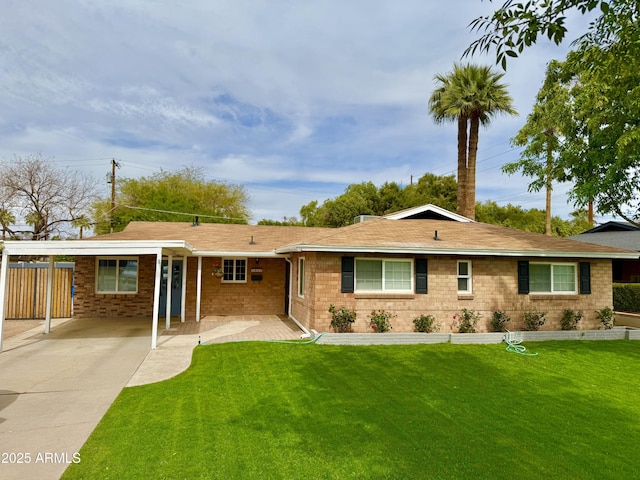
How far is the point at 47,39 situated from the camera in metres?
11.6

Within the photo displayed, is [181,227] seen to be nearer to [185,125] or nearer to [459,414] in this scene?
[185,125]

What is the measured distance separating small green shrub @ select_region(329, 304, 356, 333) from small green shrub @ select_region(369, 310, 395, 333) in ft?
1.98

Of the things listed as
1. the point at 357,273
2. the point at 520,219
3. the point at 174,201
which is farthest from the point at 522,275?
the point at 520,219

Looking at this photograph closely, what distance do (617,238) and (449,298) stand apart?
1862 cm

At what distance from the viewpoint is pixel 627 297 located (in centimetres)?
1881

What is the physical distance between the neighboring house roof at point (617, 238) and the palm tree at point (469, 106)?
846cm

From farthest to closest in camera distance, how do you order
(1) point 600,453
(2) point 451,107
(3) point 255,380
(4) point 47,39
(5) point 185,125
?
(5) point 185,125, (2) point 451,107, (4) point 47,39, (3) point 255,380, (1) point 600,453

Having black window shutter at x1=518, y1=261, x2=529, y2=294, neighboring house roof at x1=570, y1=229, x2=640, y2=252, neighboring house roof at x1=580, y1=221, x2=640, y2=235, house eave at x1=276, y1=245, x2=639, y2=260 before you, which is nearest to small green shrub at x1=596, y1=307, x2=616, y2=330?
house eave at x1=276, y1=245, x2=639, y2=260

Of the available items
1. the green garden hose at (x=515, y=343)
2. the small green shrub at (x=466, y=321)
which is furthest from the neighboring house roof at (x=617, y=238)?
the small green shrub at (x=466, y=321)

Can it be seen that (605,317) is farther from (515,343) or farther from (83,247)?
(83,247)

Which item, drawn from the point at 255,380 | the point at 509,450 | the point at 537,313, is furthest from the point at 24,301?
the point at 537,313

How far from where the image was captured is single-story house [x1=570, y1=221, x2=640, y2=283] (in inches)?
846

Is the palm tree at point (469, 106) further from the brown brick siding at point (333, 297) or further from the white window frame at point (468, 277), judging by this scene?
the white window frame at point (468, 277)

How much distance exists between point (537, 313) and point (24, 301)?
58.8ft
